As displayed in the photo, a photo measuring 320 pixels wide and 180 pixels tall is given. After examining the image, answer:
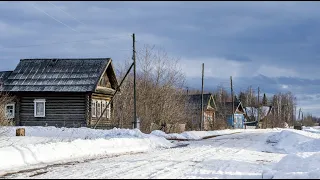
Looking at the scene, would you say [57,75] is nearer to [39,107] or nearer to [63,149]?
[39,107]

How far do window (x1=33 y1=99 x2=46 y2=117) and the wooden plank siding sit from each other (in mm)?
230

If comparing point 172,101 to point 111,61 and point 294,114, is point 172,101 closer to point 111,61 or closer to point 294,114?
point 111,61

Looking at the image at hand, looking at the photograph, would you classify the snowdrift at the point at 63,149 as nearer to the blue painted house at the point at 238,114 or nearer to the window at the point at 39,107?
the window at the point at 39,107

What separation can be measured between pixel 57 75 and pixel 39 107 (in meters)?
3.08

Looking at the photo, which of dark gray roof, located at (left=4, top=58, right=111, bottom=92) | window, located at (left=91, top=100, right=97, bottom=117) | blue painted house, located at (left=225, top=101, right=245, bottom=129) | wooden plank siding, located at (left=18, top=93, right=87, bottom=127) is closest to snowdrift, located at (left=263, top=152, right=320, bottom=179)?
dark gray roof, located at (left=4, top=58, right=111, bottom=92)

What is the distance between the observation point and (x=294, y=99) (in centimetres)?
15362

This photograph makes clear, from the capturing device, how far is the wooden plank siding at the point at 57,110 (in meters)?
35.7

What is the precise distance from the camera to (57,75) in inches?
1442

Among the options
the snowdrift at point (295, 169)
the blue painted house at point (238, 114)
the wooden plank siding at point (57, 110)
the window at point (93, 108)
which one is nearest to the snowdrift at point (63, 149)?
the snowdrift at point (295, 169)

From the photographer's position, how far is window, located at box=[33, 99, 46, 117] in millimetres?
36125

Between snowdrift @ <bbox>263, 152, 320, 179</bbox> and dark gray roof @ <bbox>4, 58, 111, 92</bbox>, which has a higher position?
dark gray roof @ <bbox>4, 58, 111, 92</bbox>

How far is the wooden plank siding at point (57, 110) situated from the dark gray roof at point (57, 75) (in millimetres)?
900

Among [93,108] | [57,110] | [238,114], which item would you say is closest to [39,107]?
[57,110]

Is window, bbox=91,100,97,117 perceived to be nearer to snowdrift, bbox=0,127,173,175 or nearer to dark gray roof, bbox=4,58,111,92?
dark gray roof, bbox=4,58,111,92
